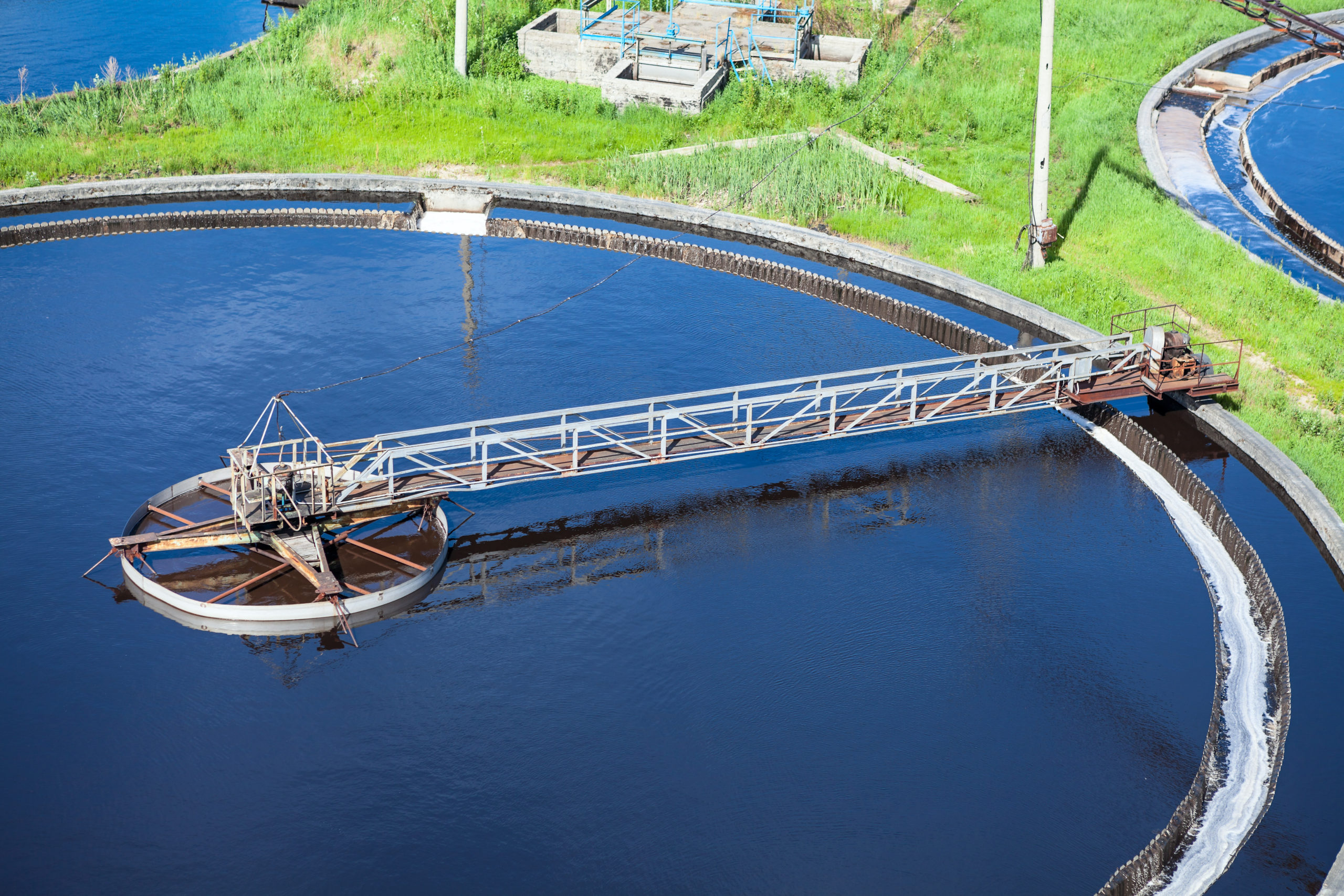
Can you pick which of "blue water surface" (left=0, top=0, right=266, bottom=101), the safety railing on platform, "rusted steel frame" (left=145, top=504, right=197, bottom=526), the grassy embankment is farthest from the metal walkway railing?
"blue water surface" (left=0, top=0, right=266, bottom=101)

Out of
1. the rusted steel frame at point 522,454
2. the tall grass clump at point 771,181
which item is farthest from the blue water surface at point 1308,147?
the rusted steel frame at point 522,454

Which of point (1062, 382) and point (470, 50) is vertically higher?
point (470, 50)

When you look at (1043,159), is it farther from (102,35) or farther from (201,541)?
(102,35)

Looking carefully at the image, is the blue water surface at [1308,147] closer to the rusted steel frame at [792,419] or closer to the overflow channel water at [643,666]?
the overflow channel water at [643,666]

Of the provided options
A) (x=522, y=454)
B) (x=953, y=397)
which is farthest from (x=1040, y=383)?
(x=522, y=454)

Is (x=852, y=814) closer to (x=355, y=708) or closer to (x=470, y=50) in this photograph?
(x=355, y=708)

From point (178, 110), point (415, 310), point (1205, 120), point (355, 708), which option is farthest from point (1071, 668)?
point (178, 110)
